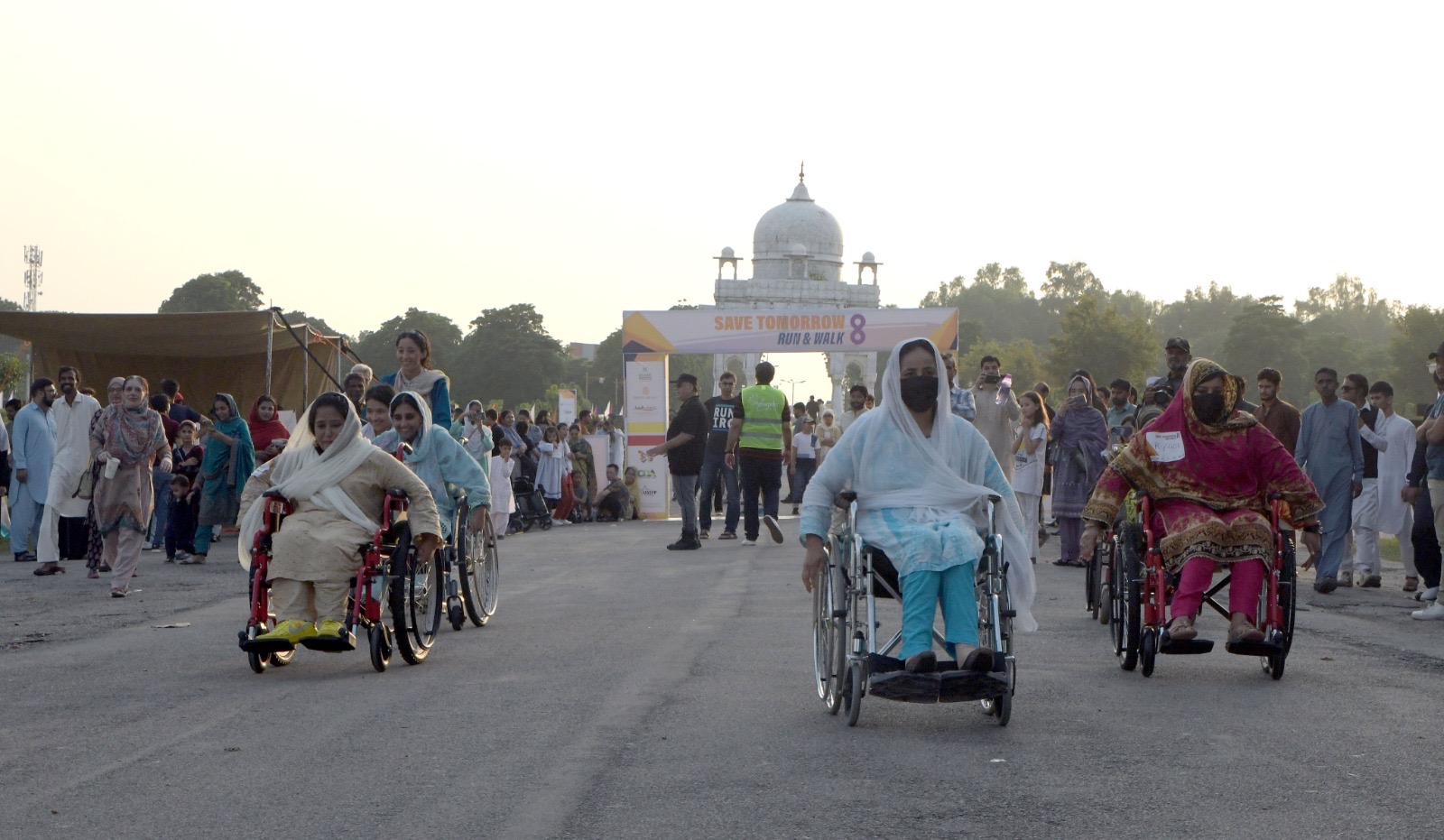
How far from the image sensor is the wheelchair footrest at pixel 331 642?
7.64 meters

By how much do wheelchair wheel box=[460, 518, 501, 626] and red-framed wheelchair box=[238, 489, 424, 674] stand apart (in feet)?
4.41

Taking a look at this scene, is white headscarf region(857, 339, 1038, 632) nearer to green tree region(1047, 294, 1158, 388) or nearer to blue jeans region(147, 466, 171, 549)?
blue jeans region(147, 466, 171, 549)

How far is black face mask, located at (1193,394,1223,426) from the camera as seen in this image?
8.18m

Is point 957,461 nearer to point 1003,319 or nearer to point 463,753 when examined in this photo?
point 463,753

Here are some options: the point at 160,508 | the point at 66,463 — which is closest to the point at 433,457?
the point at 66,463

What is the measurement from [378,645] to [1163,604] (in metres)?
3.82

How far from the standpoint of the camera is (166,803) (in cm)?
499

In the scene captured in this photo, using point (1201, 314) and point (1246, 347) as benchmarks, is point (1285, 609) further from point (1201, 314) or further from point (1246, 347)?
point (1201, 314)

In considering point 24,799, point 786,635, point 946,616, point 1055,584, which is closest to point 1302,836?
point 946,616

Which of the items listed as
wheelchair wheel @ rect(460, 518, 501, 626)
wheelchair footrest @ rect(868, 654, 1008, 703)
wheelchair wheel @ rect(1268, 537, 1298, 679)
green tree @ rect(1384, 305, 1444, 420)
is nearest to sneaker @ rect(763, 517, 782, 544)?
wheelchair wheel @ rect(460, 518, 501, 626)

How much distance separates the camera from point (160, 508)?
18.4 m

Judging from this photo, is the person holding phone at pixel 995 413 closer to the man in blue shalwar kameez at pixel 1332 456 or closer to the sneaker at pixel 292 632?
the man in blue shalwar kameez at pixel 1332 456

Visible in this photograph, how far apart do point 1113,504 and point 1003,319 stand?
17994 cm

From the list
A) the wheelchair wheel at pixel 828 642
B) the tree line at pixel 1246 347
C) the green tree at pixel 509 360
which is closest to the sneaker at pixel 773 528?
the wheelchair wheel at pixel 828 642
